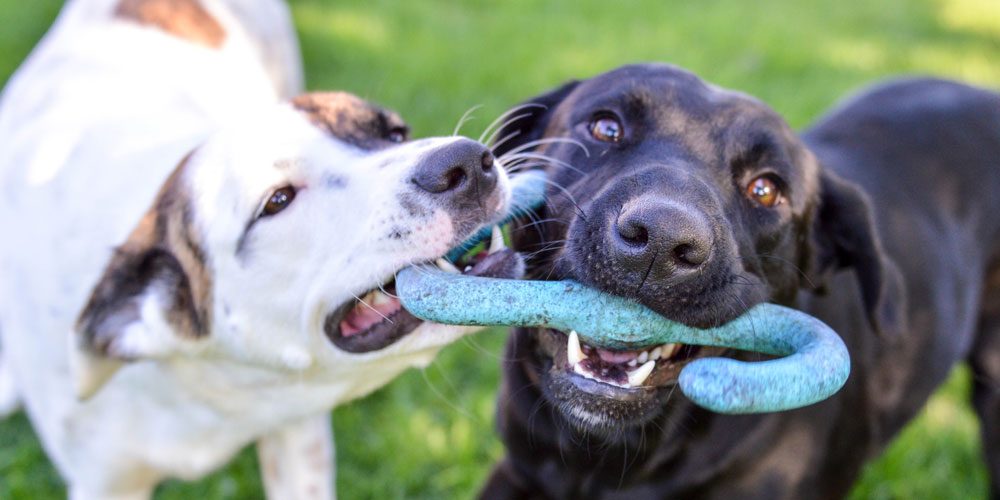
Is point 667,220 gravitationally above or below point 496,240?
above

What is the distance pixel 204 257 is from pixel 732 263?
145 cm

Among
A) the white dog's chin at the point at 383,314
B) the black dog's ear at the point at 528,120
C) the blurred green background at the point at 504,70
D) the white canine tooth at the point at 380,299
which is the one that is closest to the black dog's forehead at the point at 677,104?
the black dog's ear at the point at 528,120

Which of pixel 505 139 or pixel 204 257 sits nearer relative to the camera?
pixel 204 257

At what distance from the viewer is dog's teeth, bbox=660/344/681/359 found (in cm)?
247

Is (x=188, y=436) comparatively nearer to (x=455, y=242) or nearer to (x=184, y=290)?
(x=184, y=290)

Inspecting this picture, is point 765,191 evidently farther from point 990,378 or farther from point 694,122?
point 990,378

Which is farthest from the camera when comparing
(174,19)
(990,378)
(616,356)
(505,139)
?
(174,19)

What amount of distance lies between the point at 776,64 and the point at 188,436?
5817 millimetres

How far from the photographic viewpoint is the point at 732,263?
7.50 ft

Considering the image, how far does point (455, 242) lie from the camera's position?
8.03 ft

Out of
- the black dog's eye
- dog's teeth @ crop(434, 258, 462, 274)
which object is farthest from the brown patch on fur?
dog's teeth @ crop(434, 258, 462, 274)

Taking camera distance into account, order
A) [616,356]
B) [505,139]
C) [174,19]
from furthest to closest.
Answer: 1. [174,19]
2. [505,139]
3. [616,356]

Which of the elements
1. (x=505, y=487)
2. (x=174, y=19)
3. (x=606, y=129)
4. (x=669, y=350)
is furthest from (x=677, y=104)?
(x=174, y=19)

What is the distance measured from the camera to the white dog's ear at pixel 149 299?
2762 millimetres
